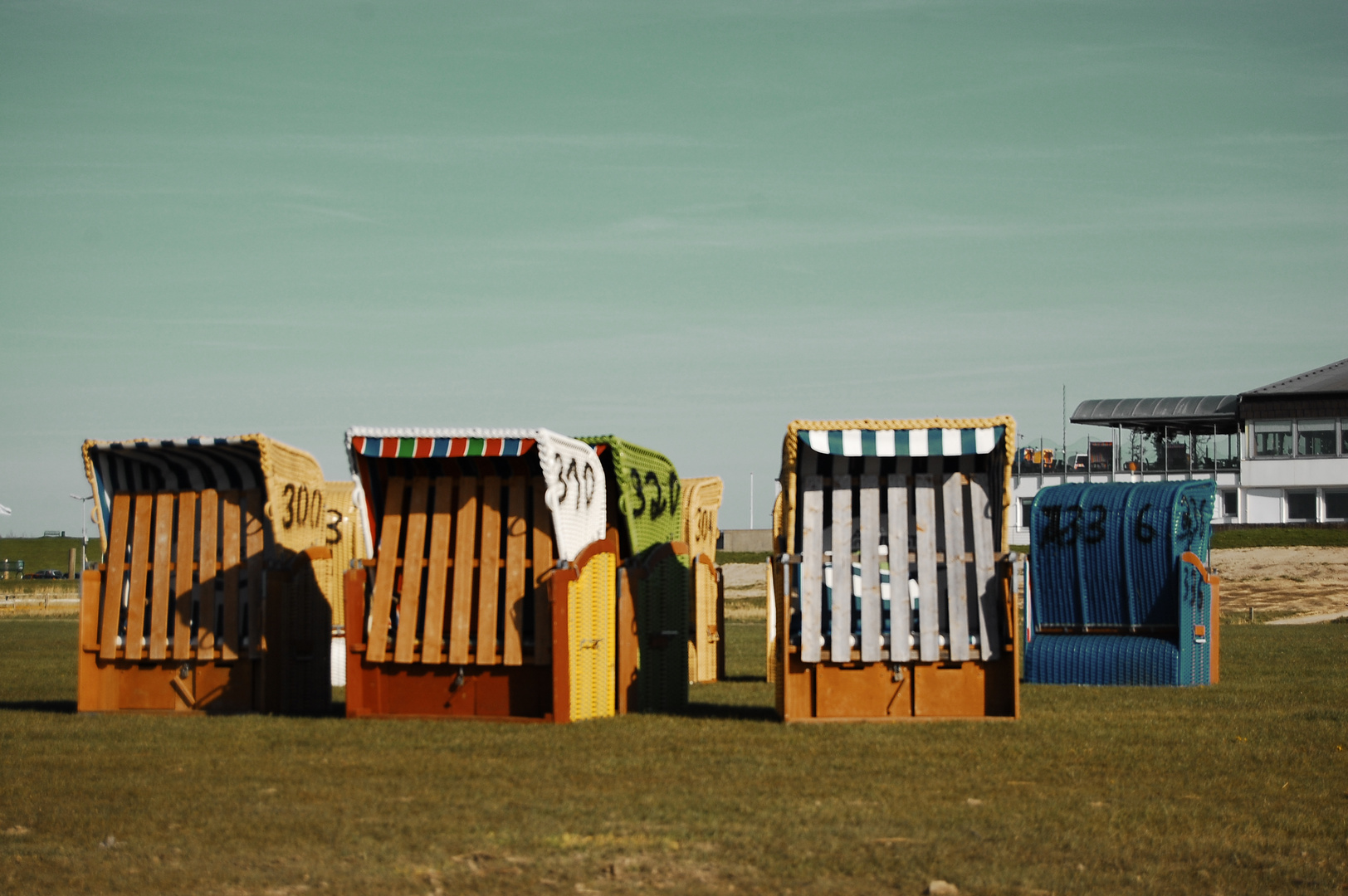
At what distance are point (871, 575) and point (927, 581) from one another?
504 mm

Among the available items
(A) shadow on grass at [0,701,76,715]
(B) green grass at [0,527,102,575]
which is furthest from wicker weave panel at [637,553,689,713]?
(B) green grass at [0,527,102,575]

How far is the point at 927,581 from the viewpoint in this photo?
13000mm

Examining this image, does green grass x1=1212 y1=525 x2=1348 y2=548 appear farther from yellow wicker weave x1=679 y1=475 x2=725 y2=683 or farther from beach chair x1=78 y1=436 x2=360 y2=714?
beach chair x1=78 y1=436 x2=360 y2=714

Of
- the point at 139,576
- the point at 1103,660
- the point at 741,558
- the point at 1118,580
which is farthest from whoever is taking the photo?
the point at 741,558

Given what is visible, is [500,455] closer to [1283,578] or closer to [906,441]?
[906,441]

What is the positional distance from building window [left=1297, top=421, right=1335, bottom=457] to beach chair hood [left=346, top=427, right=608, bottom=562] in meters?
59.7

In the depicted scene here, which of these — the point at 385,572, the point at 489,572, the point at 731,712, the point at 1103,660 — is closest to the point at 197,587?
the point at 385,572

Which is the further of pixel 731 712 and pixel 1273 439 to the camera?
pixel 1273 439

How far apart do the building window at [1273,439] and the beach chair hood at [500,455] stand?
5984 cm

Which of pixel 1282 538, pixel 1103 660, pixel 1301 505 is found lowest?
pixel 1103 660

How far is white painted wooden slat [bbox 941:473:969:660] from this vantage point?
13.0 m

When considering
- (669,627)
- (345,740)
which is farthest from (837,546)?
(345,740)

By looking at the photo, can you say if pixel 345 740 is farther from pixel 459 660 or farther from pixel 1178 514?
pixel 1178 514

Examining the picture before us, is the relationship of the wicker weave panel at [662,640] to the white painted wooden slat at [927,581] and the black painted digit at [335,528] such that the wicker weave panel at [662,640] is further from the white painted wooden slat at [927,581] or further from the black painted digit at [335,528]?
the black painted digit at [335,528]
